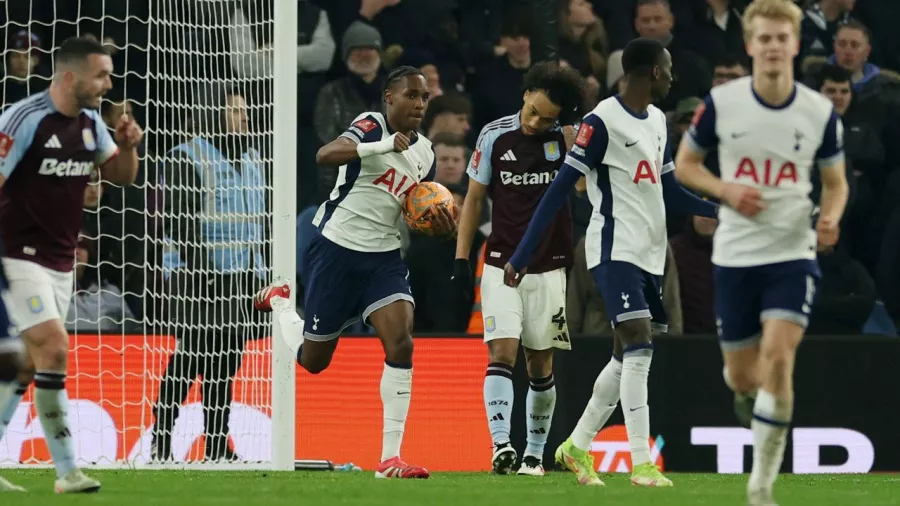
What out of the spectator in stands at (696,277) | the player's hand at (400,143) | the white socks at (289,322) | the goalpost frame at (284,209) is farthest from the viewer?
the spectator in stands at (696,277)

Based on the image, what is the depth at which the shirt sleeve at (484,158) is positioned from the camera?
10172mm

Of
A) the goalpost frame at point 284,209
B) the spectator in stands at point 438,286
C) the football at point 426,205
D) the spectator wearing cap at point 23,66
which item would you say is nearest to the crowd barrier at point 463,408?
the goalpost frame at point 284,209

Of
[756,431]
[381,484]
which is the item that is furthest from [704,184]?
[381,484]

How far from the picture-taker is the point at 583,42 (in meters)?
14.6

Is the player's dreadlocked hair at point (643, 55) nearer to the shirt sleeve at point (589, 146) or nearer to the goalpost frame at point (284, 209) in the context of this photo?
the shirt sleeve at point (589, 146)

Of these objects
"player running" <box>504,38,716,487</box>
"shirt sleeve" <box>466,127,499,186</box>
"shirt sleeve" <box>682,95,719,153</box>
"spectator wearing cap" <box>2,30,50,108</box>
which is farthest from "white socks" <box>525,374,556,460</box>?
"spectator wearing cap" <box>2,30,50,108</box>

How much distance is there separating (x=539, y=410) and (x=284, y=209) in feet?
7.01

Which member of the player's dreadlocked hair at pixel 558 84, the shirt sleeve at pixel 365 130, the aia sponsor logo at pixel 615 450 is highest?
the player's dreadlocked hair at pixel 558 84

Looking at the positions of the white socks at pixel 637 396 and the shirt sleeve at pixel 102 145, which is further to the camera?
the white socks at pixel 637 396

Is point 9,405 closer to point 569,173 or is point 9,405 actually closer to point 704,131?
point 569,173

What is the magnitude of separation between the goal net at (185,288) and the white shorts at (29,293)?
10.9ft

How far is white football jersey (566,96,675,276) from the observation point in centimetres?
877

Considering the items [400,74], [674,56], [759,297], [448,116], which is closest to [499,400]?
[400,74]

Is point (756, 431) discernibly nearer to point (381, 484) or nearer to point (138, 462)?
point (381, 484)
